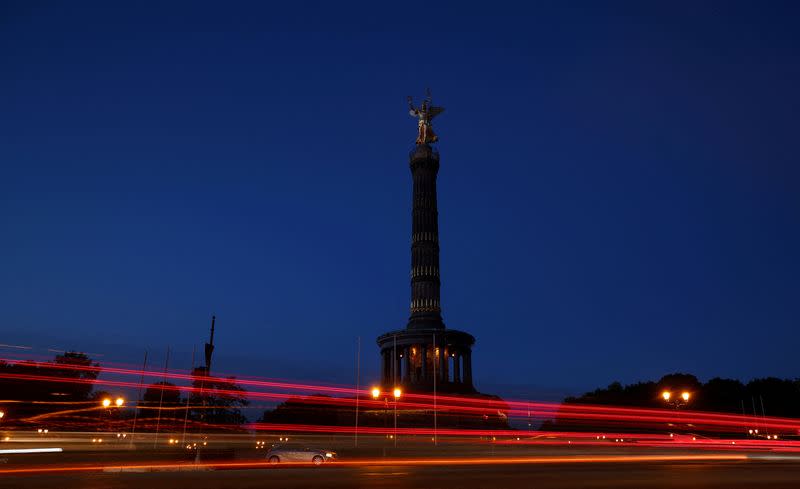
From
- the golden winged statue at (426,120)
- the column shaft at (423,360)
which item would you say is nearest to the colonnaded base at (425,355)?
the column shaft at (423,360)

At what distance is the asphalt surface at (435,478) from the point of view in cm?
1505

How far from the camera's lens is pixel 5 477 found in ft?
54.7

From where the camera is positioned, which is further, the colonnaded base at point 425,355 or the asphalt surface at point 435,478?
the colonnaded base at point 425,355

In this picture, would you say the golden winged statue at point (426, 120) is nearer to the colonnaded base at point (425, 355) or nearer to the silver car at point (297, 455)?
the colonnaded base at point (425, 355)

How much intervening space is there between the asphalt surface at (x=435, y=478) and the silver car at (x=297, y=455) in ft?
12.3

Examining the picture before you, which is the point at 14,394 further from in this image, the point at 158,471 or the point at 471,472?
the point at 471,472

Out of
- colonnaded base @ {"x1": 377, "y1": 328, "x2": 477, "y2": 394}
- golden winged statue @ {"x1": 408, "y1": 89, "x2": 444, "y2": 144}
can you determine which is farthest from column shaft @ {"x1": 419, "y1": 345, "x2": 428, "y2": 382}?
golden winged statue @ {"x1": 408, "y1": 89, "x2": 444, "y2": 144}

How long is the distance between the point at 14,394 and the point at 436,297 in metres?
42.0

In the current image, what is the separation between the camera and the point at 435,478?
16547mm

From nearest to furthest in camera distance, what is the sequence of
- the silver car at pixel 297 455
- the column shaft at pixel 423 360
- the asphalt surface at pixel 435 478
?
the asphalt surface at pixel 435 478 < the silver car at pixel 297 455 < the column shaft at pixel 423 360

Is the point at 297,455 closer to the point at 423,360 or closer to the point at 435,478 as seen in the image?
the point at 435,478

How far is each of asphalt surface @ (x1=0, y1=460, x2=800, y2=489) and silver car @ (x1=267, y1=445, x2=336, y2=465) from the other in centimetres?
376

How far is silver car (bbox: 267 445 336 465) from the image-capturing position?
23484 mm

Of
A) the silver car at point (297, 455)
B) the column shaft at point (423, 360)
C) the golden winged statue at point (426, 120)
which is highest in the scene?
the golden winged statue at point (426, 120)
